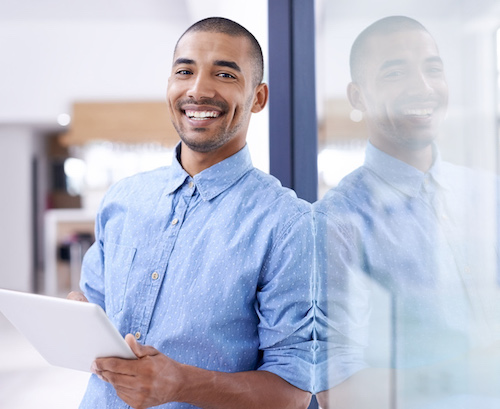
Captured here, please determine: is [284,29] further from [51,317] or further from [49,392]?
[49,392]

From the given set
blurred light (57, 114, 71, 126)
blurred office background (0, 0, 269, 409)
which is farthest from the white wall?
blurred light (57, 114, 71, 126)

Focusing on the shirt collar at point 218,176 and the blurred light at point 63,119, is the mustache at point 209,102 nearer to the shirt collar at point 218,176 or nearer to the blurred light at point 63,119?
the shirt collar at point 218,176

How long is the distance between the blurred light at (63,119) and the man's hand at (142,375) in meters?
5.52

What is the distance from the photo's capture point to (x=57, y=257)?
556cm

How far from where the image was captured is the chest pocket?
3.39 feet

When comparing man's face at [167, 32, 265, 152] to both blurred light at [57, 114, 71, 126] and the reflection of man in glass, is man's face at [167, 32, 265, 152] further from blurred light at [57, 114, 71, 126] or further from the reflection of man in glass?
blurred light at [57, 114, 71, 126]

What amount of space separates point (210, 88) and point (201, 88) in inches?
0.6

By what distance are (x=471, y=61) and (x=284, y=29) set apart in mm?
541

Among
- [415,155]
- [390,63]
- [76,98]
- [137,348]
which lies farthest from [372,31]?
[76,98]

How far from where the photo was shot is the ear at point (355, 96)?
87cm

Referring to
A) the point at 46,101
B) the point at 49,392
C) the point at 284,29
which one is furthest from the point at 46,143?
the point at 284,29

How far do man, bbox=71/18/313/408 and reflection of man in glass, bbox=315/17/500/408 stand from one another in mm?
78

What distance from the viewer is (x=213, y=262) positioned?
97 cm

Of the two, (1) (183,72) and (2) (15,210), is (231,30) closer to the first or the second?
(1) (183,72)
